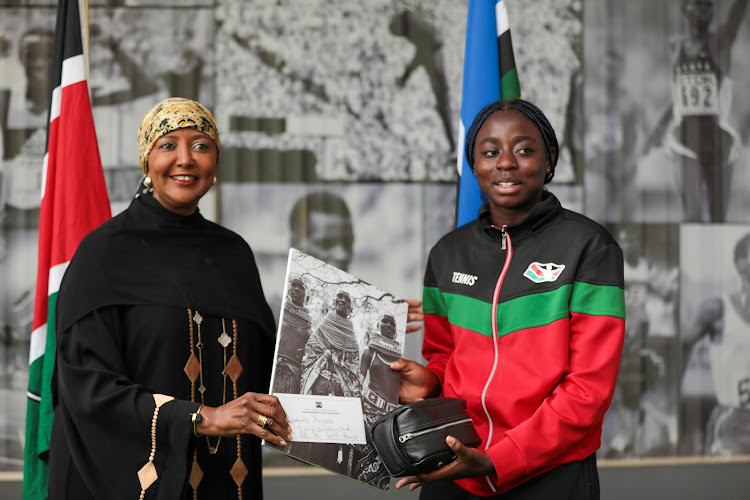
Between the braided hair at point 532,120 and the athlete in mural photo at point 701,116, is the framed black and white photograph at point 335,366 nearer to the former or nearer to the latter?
the braided hair at point 532,120

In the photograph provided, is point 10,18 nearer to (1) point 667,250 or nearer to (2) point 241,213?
(2) point 241,213

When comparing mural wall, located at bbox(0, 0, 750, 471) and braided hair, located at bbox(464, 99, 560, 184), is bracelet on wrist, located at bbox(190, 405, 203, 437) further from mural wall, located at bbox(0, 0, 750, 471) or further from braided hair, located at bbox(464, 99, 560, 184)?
mural wall, located at bbox(0, 0, 750, 471)

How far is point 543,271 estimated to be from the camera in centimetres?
205

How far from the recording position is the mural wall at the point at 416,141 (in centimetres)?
461

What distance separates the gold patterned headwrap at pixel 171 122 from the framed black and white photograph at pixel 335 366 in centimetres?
51

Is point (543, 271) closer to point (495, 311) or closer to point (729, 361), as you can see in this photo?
point (495, 311)

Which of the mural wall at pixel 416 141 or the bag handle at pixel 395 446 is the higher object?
the mural wall at pixel 416 141

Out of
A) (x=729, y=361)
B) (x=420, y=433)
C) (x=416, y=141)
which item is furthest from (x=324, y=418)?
(x=729, y=361)

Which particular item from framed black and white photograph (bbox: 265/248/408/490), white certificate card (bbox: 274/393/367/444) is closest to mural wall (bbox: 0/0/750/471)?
framed black and white photograph (bbox: 265/248/408/490)

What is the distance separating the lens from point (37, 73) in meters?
4.61

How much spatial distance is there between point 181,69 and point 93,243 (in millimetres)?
2656

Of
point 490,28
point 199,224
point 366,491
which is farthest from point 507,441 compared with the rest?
point 366,491

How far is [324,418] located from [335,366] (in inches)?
6.0

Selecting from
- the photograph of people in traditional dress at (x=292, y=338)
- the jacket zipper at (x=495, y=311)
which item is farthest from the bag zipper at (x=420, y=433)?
the photograph of people in traditional dress at (x=292, y=338)
